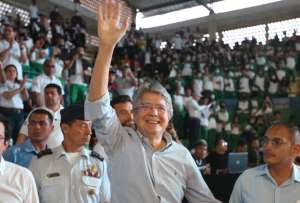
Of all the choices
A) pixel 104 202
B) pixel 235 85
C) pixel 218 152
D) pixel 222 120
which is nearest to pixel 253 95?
pixel 235 85

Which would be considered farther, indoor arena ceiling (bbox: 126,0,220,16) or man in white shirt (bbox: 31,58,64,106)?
indoor arena ceiling (bbox: 126,0,220,16)

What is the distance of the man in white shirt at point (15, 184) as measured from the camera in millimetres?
1982

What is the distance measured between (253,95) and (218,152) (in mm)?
5874

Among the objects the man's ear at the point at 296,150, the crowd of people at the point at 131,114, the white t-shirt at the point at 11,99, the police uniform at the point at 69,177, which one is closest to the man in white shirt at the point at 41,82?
the crowd of people at the point at 131,114

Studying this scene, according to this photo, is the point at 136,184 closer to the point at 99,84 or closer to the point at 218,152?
the point at 99,84

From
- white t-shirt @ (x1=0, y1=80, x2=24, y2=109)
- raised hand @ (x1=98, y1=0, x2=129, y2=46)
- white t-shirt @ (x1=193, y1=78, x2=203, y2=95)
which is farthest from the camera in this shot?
white t-shirt @ (x1=193, y1=78, x2=203, y2=95)

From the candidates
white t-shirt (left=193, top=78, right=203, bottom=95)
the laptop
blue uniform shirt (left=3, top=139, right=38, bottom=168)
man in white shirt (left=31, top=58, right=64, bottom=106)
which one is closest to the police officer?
blue uniform shirt (left=3, top=139, right=38, bottom=168)

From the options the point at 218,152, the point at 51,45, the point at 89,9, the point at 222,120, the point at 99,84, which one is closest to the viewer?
the point at 99,84

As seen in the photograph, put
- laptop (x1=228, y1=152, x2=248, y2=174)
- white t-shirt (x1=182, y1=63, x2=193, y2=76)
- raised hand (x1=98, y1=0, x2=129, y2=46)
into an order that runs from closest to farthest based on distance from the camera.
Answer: raised hand (x1=98, y1=0, x2=129, y2=46) < laptop (x1=228, y1=152, x2=248, y2=174) < white t-shirt (x1=182, y1=63, x2=193, y2=76)

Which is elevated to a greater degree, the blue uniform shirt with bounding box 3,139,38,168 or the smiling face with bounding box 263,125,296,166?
the smiling face with bounding box 263,125,296,166

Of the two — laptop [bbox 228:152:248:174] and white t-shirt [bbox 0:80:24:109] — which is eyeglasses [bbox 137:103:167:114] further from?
white t-shirt [bbox 0:80:24:109]

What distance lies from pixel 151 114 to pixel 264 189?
92 centimetres

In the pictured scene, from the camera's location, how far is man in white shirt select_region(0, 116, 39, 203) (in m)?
1.98

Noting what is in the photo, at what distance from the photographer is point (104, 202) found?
8.02 ft
